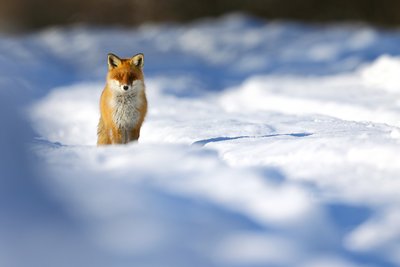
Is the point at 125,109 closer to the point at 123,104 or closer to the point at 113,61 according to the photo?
the point at 123,104

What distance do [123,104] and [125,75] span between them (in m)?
0.25

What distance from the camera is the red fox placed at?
17.0ft

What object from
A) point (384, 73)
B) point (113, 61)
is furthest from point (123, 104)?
point (384, 73)

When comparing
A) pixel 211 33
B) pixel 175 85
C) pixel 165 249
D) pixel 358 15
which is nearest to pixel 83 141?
pixel 175 85

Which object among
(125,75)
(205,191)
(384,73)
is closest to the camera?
(205,191)

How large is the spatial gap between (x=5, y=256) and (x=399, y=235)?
1.94 metres

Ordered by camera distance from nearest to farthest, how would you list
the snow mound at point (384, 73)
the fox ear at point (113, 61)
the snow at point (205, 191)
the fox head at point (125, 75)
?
the snow at point (205, 191), the fox head at point (125, 75), the fox ear at point (113, 61), the snow mound at point (384, 73)

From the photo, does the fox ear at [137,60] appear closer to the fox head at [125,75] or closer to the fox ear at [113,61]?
the fox head at [125,75]

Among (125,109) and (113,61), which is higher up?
(113,61)

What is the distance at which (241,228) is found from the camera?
3100 mm

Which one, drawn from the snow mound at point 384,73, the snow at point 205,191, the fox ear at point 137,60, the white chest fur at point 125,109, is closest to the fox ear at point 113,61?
the fox ear at point 137,60

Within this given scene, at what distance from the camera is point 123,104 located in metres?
5.20

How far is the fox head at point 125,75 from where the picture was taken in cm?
517

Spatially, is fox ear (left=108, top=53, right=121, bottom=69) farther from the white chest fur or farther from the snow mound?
the snow mound
